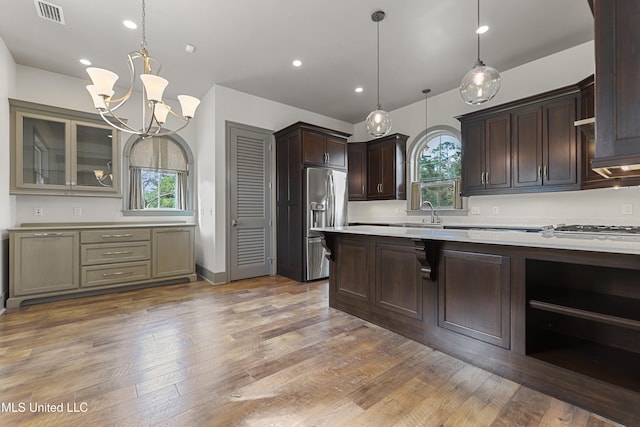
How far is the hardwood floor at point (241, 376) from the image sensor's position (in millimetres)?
1510

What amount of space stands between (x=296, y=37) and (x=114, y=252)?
12.1 feet

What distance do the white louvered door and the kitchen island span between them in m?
2.70

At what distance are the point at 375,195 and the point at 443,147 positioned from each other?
148 cm

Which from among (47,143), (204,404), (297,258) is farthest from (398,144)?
(47,143)

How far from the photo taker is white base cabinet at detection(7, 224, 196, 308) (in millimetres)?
3297

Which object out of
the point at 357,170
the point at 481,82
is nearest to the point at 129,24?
the point at 481,82

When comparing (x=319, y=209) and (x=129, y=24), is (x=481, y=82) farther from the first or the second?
(x=129, y=24)

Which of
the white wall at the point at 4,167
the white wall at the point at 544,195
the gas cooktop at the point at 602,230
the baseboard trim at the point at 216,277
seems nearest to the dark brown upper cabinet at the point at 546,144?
the white wall at the point at 544,195

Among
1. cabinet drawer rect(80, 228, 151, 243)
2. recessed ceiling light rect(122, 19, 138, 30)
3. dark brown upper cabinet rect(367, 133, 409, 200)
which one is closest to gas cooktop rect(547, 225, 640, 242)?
dark brown upper cabinet rect(367, 133, 409, 200)

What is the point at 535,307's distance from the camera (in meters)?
1.72

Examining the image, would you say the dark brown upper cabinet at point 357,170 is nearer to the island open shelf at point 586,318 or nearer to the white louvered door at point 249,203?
the white louvered door at point 249,203

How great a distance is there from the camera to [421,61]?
148 inches

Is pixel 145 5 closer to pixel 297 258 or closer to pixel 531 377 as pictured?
pixel 297 258

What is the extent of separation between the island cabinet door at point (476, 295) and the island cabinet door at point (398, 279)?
216mm
